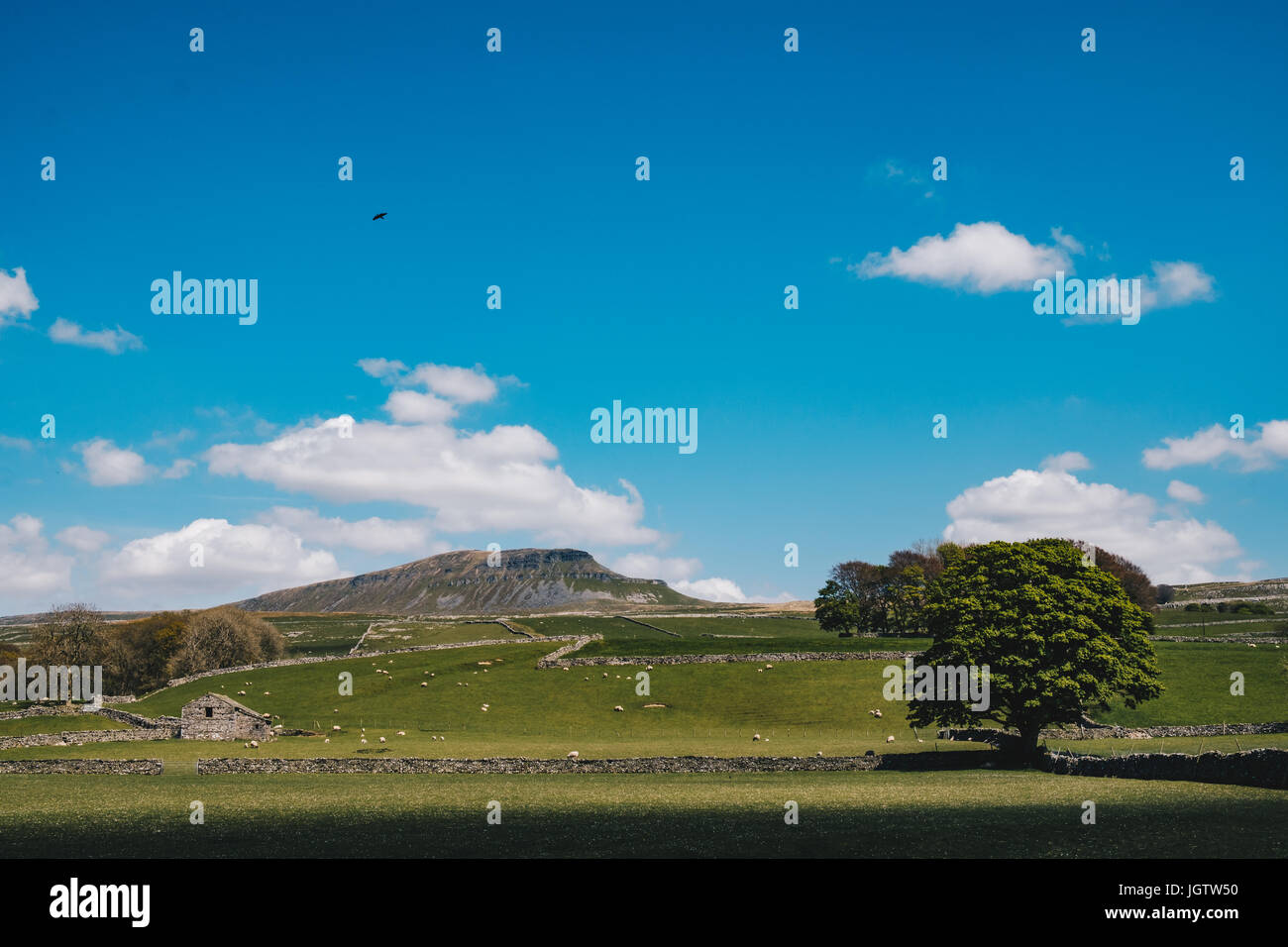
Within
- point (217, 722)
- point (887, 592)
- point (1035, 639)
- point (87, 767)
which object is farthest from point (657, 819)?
point (887, 592)

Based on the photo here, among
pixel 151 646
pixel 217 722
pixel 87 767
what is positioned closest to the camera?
pixel 87 767

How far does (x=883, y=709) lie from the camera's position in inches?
2881

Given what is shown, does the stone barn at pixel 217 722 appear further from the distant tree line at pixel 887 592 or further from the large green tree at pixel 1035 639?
the distant tree line at pixel 887 592

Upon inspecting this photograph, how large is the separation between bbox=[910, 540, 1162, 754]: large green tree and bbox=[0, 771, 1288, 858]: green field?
6.81m

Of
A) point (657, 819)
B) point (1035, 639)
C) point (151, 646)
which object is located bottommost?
point (151, 646)

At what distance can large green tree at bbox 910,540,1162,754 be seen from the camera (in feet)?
153

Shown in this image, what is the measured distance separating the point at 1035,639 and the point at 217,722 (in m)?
58.7

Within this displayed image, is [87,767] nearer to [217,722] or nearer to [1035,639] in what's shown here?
[217,722]

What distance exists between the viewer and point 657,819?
2583cm

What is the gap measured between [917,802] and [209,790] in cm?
2988

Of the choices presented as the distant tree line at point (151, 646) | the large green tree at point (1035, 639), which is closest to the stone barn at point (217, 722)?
the distant tree line at point (151, 646)
